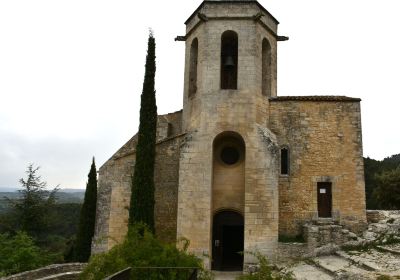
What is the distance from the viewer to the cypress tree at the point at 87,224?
64.7 ft

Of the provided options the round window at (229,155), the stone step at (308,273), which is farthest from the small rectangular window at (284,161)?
the stone step at (308,273)

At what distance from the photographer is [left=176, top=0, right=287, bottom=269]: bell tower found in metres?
15.0

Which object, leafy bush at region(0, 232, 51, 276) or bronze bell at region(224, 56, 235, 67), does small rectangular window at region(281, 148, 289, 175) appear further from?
leafy bush at region(0, 232, 51, 276)

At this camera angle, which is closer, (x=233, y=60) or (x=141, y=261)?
(x=141, y=261)

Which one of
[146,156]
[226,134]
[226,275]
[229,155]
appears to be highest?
[226,134]

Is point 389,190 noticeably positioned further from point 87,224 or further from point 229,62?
point 87,224

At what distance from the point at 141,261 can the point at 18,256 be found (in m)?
9.37

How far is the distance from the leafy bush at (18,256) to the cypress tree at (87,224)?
329 cm

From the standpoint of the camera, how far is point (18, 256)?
611 inches

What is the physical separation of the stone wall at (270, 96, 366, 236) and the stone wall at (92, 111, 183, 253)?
174 inches

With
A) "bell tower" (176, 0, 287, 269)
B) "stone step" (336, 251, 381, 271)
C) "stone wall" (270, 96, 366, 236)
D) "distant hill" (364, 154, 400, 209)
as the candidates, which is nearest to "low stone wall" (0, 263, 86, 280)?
"bell tower" (176, 0, 287, 269)

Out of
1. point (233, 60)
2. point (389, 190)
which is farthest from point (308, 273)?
point (389, 190)

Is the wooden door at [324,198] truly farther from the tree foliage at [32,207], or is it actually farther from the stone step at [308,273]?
the tree foliage at [32,207]

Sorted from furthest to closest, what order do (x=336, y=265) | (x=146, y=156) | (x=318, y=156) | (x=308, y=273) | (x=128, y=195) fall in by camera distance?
(x=128, y=195)
(x=318, y=156)
(x=146, y=156)
(x=336, y=265)
(x=308, y=273)
